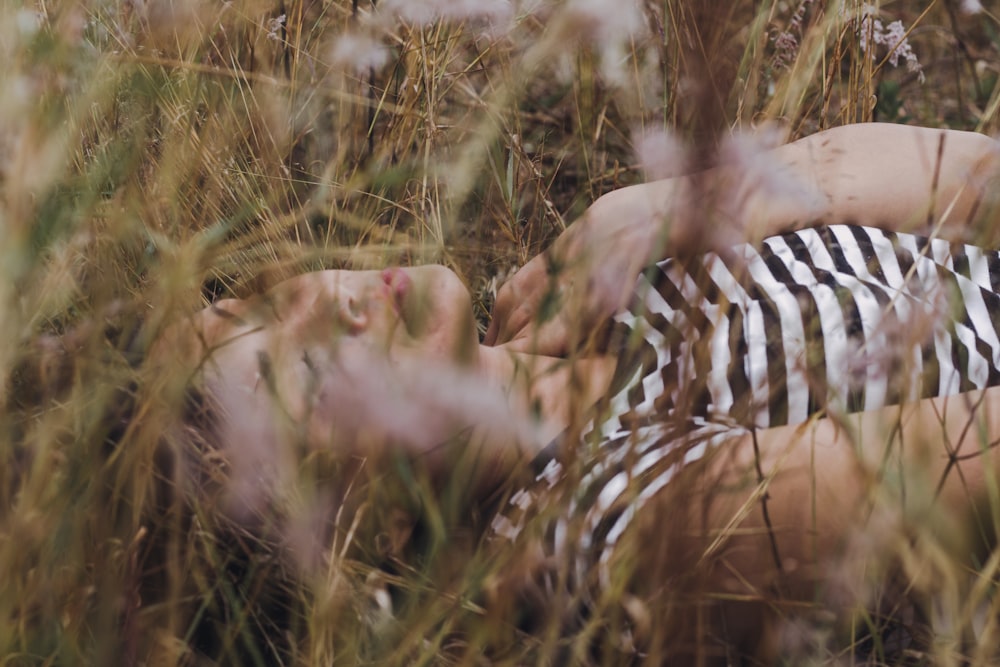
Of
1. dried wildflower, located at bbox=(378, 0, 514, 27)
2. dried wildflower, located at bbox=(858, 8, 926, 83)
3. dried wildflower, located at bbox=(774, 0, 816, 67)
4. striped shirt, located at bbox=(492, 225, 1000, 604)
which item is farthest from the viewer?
dried wildflower, located at bbox=(774, 0, 816, 67)

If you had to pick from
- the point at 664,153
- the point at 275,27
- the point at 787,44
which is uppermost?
the point at 787,44

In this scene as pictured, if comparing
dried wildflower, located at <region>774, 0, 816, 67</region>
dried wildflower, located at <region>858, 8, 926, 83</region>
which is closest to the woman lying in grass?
dried wildflower, located at <region>858, 8, 926, 83</region>

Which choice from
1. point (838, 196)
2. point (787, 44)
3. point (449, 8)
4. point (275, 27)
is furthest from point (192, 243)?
point (787, 44)

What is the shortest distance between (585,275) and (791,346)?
14.4 inches

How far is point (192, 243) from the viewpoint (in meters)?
0.60

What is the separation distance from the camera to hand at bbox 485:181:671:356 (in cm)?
58

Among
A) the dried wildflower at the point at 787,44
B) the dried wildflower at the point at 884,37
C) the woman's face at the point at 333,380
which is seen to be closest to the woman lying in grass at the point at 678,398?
the woman's face at the point at 333,380

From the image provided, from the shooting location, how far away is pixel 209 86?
0.88 metres

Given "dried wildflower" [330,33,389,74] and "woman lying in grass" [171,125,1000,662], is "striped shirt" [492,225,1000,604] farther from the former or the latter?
"dried wildflower" [330,33,389,74]

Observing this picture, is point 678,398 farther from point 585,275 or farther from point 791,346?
point 791,346

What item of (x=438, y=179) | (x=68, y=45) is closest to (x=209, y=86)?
(x=68, y=45)

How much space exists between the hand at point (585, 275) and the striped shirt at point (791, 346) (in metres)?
0.03

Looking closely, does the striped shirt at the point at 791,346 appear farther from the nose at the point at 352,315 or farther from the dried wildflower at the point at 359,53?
the dried wildflower at the point at 359,53

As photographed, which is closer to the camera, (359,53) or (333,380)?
(333,380)
